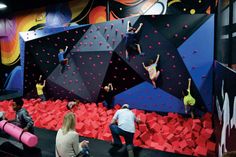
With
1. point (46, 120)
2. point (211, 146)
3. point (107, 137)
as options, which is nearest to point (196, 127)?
point (211, 146)

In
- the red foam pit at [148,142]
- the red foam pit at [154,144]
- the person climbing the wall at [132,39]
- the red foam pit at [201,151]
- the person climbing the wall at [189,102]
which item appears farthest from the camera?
the person climbing the wall at [132,39]

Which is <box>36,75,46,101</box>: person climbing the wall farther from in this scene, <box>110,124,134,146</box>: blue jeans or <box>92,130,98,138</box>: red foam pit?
<box>110,124,134,146</box>: blue jeans

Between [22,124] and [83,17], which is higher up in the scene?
[83,17]

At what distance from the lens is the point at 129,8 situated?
7.75 m

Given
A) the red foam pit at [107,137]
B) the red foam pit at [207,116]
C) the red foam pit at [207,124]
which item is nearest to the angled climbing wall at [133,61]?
the red foam pit at [207,116]

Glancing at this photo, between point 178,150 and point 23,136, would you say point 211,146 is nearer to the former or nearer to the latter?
point 178,150

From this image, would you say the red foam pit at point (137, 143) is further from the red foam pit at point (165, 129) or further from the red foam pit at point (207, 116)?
the red foam pit at point (207, 116)

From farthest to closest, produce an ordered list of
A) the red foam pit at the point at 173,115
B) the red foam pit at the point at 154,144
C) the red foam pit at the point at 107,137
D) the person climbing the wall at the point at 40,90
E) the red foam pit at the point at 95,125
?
the person climbing the wall at the point at 40,90 < the red foam pit at the point at 173,115 < the red foam pit at the point at 95,125 < the red foam pit at the point at 107,137 < the red foam pit at the point at 154,144

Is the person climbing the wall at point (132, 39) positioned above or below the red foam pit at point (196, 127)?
above

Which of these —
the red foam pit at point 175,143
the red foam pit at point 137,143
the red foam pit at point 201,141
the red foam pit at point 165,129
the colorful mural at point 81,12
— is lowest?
the red foam pit at point 137,143

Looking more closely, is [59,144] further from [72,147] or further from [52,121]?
[52,121]

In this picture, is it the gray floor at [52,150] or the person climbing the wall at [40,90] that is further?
the person climbing the wall at [40,90]

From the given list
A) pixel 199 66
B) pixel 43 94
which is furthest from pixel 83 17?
pixel 199 66

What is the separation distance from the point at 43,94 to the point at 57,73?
1023 millimetres
